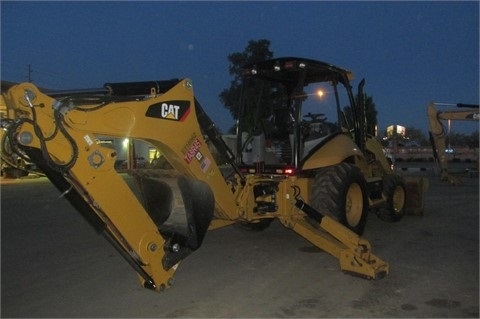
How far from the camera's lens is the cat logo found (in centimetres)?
470

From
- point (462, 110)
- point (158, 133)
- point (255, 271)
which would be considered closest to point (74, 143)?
point (158, 133)

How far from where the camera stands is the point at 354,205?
7.80 meters

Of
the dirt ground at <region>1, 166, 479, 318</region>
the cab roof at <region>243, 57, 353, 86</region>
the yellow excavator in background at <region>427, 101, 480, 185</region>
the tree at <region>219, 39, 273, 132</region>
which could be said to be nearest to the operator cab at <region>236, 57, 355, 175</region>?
the cab roof at <region>243, 57, 353, 86</region>

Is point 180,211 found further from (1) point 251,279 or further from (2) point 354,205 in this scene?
(2) point 354,205

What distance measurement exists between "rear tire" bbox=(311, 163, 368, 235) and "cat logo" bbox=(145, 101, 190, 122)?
2.76 m

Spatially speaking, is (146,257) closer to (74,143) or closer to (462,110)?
(74,143)

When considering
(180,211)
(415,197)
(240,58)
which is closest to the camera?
(180,211)

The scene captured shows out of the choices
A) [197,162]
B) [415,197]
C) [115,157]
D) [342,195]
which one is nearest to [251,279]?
[197,162]

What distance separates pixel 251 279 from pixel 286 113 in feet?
10.2

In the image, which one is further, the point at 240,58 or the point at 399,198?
the point at 240,58

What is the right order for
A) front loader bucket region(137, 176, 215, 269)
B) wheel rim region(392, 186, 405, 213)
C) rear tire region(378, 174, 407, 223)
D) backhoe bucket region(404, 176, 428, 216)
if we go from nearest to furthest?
front loader bucket region(137, 176, 215, 269), rear tire region(378, 174, 407, 223), wheel rim region(392, 186, 405, 213), backhoe bucket region(404, 176, 428, 216)

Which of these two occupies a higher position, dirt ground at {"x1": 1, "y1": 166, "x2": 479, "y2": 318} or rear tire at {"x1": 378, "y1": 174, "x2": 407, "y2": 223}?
rear tire at {"x1": 378, "y1": 174, "x2": 407, "y2": 223}

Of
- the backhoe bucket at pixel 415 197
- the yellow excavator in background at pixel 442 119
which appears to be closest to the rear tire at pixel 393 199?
the backhoe bucket at pixel 415 197

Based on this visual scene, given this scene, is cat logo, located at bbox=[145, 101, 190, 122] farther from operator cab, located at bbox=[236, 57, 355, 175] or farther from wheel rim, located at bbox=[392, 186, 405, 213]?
wheel rim, located at bbox=[392, 186, 405, 213]
